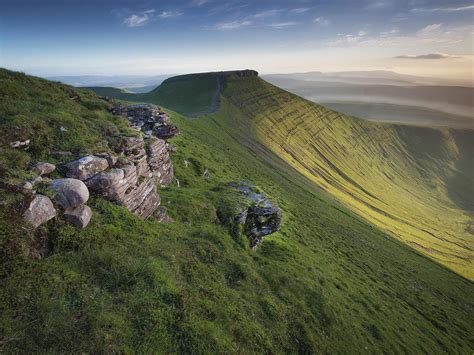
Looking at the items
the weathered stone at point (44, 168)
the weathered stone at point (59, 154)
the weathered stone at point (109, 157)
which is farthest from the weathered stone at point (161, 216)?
the weathered stone at point (44, 168)

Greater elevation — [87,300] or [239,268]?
[87,300]

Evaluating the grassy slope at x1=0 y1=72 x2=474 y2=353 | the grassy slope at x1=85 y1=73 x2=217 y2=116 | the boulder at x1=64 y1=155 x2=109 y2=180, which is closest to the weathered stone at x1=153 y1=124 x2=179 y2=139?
the grassy slope at x1=0 y1=72 x2=474 y2=353

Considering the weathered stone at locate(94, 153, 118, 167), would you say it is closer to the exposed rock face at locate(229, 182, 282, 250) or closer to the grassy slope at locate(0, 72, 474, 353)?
the grassy slope at locate(0, 72, 474, 353)

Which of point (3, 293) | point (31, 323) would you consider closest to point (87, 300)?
point (31, 323)

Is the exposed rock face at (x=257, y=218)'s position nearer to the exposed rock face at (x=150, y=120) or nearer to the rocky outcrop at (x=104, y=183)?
the rocky outcrop at (x=104, y=183)

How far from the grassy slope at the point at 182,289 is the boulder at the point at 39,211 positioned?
1.45ft

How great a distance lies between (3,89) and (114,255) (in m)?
18.3

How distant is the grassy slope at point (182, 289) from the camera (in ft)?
35.2

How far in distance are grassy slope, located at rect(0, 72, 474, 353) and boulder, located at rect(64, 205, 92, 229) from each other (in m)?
0.40

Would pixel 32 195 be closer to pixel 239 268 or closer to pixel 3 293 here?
pixel 3 293

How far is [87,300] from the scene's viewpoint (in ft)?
37.6

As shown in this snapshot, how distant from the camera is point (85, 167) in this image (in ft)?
54.1

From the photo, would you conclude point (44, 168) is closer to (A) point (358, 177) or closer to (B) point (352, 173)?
(B) point (352, 173)

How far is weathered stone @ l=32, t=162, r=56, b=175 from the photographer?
1498 cm
